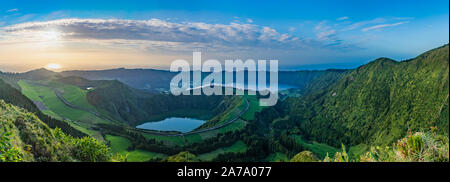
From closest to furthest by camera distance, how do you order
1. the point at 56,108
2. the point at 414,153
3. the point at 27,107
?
the point at 414,153
the point at 27,107
the point at 56,108

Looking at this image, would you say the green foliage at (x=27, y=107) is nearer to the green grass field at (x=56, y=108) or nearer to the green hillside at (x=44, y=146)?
the green grass field at (x=56, y=108)

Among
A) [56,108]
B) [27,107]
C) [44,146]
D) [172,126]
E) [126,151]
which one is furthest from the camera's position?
[172,126]

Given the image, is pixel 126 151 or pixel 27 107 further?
pixel 27 107

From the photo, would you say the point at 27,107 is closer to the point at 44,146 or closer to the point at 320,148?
the point at 44,146

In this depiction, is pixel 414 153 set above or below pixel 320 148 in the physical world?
above

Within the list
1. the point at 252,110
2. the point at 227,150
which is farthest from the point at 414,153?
the point at 252,110

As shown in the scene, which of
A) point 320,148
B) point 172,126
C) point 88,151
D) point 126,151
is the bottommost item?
point 172,126

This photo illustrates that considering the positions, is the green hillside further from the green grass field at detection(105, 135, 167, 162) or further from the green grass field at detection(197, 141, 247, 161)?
the green grass field at detection(197, 141, 247, 161)

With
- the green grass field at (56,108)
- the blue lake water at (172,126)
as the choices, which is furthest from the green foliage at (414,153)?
the blue lake water at (172,126)
